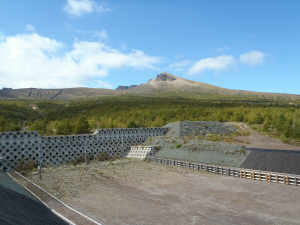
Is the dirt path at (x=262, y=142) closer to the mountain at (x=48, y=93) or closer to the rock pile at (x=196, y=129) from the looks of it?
the rock pile at (x=196, y=129)

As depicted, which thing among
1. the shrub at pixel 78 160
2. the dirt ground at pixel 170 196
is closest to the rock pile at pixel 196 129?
the shrub at pixel 78 160

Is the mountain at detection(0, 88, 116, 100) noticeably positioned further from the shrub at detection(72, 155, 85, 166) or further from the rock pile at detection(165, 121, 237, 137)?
the shrub at detection(72, 155, 85, 166)

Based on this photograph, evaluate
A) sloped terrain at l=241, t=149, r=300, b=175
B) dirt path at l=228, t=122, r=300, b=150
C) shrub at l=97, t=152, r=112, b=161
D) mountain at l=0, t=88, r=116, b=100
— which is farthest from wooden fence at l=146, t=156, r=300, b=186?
mountain at l=0, t=88, r=116, b=100

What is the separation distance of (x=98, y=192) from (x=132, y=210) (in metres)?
3.61

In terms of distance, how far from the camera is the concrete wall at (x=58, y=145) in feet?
66.3

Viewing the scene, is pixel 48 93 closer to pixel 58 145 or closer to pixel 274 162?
pixel 58 145

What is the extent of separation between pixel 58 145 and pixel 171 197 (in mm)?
13940

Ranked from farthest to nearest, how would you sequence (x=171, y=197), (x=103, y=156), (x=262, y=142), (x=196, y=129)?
(x=196, y=129) < (x=262, y=142) < (x=103, y=156) < (x=171, y=197)

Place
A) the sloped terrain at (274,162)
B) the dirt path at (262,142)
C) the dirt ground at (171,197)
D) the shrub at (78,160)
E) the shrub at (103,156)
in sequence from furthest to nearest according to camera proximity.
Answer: the dirt path at (262,142)
the shrub at (103,156)
the shrub at (78,160)
the sloped terrain at (274,162)
the dirt ground at (171,197)

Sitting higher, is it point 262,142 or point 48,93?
point 48,93

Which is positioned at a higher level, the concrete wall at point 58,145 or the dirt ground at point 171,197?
the concrete wall at point 58,145

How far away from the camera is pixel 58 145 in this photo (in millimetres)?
23125

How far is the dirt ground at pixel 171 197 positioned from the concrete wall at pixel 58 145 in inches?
122

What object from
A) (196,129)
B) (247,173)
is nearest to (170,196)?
(247,173)
